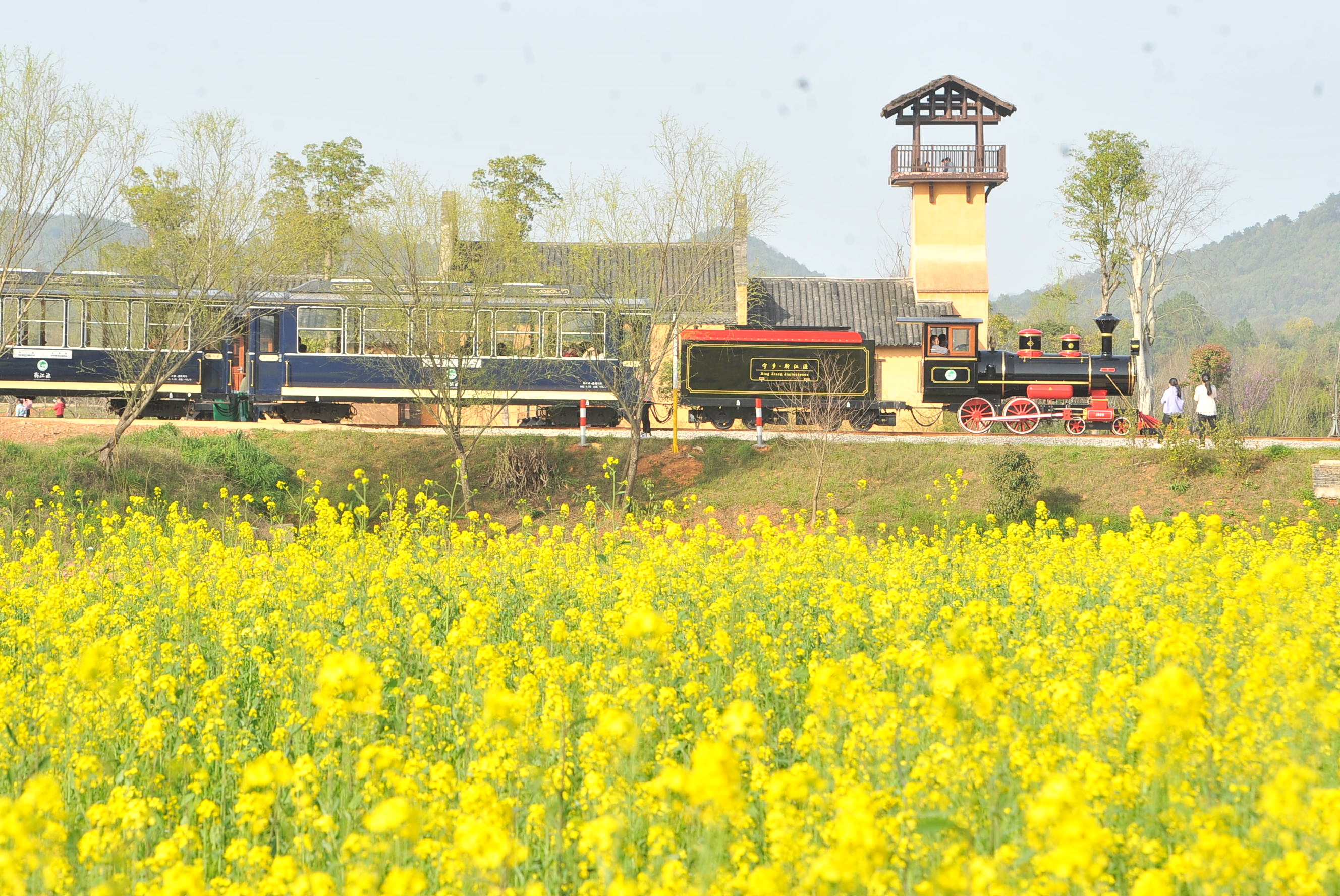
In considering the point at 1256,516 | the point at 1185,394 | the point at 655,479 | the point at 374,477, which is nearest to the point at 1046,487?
the point at 1256,516

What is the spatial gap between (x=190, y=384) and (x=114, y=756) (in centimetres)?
2162

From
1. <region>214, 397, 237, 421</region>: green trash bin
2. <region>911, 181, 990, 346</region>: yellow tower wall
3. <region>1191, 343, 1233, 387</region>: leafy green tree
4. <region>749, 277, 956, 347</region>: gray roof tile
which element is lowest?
<region>214, 397, 237, 421</region>: green trash bin

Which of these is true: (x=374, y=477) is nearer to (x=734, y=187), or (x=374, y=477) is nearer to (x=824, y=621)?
(x=734, y=187)

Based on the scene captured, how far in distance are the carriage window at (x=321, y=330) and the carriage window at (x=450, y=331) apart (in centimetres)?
393

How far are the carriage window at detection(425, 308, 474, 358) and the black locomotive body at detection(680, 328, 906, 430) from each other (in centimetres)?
552

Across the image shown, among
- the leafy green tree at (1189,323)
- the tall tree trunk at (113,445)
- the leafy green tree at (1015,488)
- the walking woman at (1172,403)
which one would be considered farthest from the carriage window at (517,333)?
the leafy green tree at (1189,323)

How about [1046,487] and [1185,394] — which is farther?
[1185,394]

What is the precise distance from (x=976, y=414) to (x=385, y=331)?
1330 centimetres

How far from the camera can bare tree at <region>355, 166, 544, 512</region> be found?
20.1m

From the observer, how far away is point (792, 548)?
29.9ft

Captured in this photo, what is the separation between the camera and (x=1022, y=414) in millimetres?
24422

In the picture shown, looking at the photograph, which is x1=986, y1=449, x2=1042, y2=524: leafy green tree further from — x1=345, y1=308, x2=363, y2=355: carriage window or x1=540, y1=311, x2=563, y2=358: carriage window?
x1=345, y1=308, x2=363, y2=355: carriage window

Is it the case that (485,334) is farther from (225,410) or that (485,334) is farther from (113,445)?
(225,410)

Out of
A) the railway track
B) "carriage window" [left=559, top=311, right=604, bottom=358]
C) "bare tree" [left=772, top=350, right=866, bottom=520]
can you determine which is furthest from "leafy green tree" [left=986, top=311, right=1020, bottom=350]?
"carriage window" [left=559, top=311, right=604, bottom=358]
